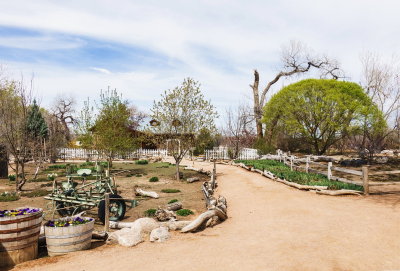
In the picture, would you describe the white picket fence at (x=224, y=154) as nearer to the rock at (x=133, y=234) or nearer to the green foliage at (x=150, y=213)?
the green foliage at (x=150, y=213)

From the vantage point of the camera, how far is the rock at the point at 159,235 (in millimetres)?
7559

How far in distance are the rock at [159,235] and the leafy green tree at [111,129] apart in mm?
14947

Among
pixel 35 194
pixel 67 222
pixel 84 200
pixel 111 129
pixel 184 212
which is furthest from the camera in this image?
pixel 111 129

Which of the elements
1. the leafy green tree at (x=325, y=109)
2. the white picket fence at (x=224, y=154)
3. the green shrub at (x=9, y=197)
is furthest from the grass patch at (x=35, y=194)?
the leafy green tree at (x=325, y=109)

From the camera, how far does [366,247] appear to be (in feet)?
21.6

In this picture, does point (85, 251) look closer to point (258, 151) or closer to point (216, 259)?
point (216, 259)

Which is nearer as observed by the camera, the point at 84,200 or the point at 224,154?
the point at 84,200

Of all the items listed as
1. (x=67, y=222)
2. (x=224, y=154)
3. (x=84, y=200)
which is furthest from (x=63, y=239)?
(x=224, y=154)

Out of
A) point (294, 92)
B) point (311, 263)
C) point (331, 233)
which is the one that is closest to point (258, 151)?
point (294, 92)

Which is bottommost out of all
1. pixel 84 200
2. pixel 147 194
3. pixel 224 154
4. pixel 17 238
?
pixel 147 194

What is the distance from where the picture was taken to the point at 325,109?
27281 mm

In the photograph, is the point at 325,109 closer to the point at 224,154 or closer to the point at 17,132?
the point at 224,154

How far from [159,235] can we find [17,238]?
3.24 metres

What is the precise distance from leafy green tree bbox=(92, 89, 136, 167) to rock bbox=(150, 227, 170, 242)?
14947mm
